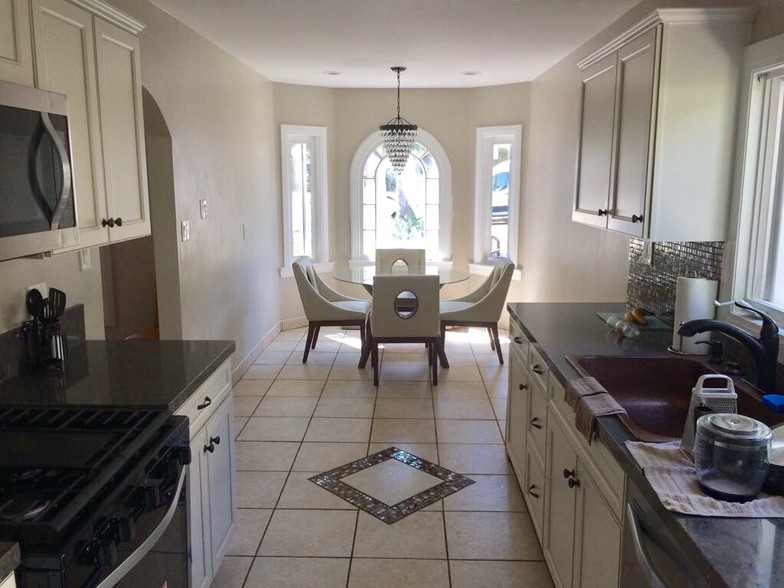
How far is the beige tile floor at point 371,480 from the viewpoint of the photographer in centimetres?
257

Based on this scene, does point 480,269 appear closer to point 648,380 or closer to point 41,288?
point 648,380

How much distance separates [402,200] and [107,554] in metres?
5.69

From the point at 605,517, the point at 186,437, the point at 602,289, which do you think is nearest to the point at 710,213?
the point at 605,517

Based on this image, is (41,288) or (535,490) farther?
(535,490)

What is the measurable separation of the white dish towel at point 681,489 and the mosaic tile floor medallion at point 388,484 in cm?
162

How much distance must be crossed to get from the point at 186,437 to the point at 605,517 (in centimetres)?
118

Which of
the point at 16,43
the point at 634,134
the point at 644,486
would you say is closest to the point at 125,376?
the point at 16,43

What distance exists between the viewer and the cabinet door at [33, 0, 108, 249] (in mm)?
1838

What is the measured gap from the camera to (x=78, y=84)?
2.03 meters

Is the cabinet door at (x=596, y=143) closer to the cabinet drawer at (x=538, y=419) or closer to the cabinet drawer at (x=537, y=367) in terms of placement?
the cabinet drawer at (x=537, y=367)

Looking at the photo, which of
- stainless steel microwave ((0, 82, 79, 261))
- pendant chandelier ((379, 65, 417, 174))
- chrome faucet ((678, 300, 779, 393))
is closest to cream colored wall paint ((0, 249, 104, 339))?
stainless steel microwave ((0, 82, 79, 261))

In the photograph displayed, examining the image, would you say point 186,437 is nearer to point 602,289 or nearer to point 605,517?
point 605,517

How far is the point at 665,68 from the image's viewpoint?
88.6 inches

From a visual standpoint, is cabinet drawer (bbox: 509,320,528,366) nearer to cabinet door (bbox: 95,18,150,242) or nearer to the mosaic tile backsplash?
the mosaic tile backsplash
